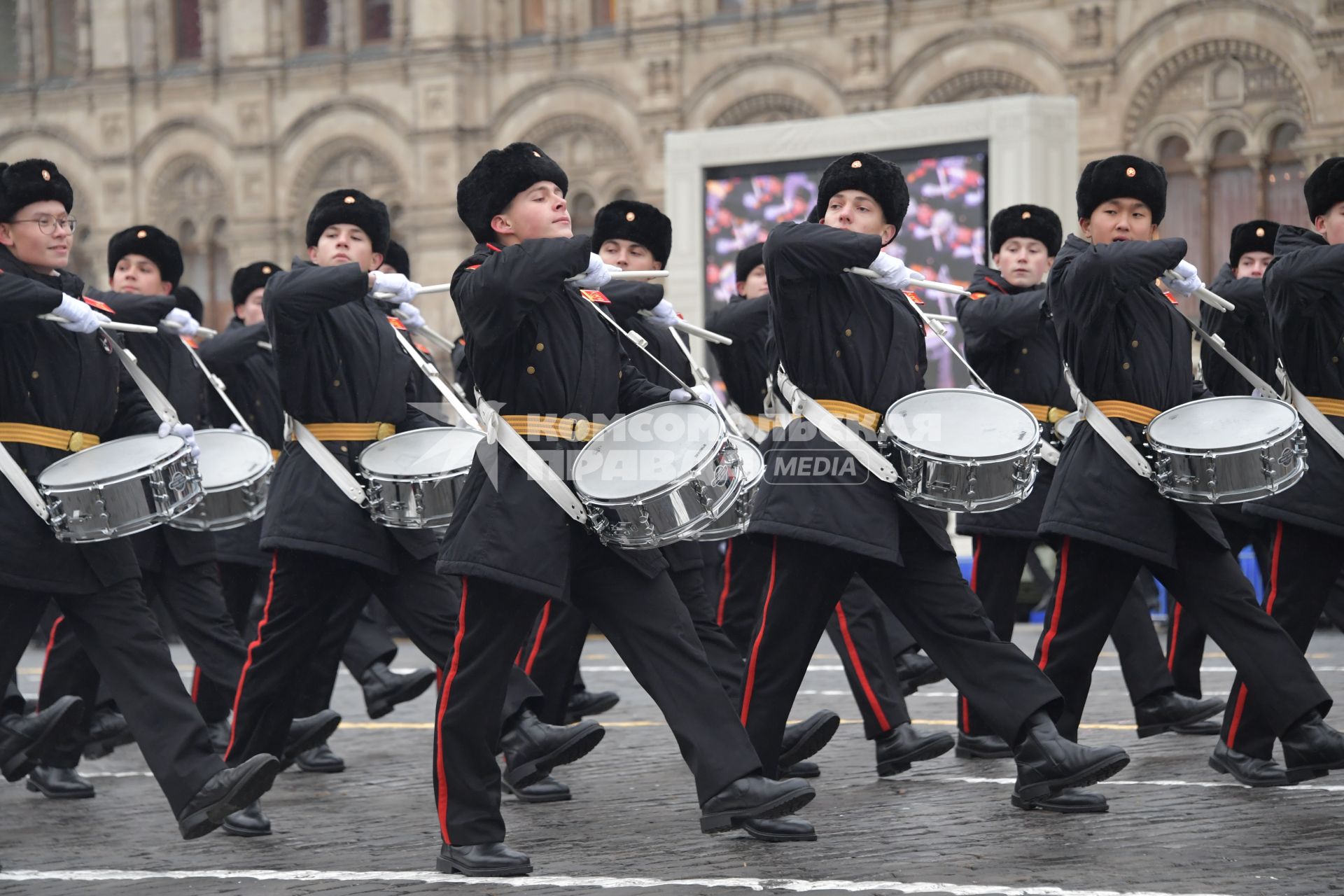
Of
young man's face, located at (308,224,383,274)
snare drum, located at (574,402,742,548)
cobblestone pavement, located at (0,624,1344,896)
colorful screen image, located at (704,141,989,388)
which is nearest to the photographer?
cobblestone pavement, located at (0,624,1344,896)

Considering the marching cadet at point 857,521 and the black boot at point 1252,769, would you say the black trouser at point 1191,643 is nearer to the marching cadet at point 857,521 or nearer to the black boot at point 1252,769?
the black boot at point 1252,769

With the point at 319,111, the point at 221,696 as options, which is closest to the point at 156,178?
the point at 319,111

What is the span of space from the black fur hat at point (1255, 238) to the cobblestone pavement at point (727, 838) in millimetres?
2127

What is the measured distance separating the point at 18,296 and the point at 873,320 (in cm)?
265

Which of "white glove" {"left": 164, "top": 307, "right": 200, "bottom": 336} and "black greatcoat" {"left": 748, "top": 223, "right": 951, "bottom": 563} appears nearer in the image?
"black greatcoat" {"left": 748, "top": 223, "right": 951, "bottom": 563}

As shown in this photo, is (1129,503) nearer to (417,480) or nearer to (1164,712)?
(1164,712)

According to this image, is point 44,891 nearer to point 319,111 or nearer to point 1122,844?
point 1122,844

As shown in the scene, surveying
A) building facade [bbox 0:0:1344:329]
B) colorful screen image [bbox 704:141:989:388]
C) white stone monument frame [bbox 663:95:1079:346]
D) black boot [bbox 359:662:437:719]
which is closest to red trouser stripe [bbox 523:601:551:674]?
black boot [bbox 359:662:437:719]

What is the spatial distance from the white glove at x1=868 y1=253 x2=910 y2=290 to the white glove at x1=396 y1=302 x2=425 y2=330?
2120 mm

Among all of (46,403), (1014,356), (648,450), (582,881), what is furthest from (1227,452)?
(46,403)

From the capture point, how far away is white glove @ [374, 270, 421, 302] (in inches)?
286

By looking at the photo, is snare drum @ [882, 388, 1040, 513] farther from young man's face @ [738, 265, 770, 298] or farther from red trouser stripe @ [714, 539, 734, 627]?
young man's face @ [738, 265, 770, 298]

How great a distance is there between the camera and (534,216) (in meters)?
6.24

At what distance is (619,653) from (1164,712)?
3.20 m
